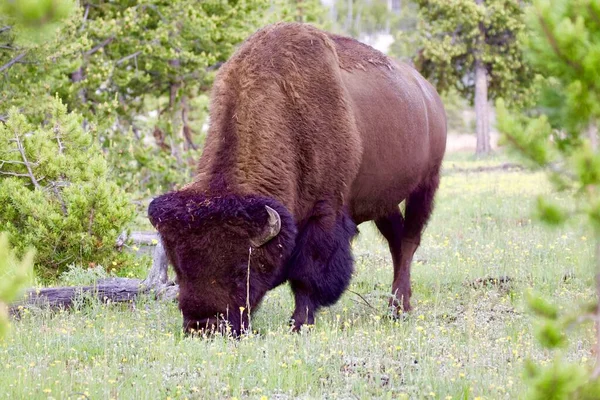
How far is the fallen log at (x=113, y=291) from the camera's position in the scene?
24.8ft

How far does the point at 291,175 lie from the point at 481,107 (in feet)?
93.6

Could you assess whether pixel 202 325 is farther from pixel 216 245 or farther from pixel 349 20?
pixel 349 20

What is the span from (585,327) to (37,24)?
5054 mm

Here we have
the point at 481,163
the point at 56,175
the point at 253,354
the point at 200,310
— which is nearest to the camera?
the point at 253,354

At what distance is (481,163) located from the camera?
102ft

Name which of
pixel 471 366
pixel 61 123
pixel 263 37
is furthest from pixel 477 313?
pixel 61 123

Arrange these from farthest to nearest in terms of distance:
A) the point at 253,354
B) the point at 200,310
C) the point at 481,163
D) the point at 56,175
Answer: the point at 481,163
the point at 56,175
the point at 200,310
the point at 253,354

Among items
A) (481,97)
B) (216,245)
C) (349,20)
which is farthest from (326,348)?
(349,20)

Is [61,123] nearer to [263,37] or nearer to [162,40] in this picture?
[263,37]

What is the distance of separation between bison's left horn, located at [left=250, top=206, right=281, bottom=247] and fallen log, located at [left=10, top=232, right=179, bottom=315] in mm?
1747

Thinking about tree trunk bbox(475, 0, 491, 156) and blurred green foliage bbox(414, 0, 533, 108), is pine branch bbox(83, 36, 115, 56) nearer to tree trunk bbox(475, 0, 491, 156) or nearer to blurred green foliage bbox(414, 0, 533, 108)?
blurred green foliage bbox(414, 0, 533, 108)

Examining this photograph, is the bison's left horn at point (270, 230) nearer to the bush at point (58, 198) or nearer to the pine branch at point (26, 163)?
the bush at point (58, 198)

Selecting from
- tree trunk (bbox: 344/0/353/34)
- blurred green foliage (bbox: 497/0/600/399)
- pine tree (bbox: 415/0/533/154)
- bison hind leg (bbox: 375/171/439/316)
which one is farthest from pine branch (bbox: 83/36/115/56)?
tree trunk (bbox: 344/0/353/34)

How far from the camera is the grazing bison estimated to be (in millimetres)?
6312
